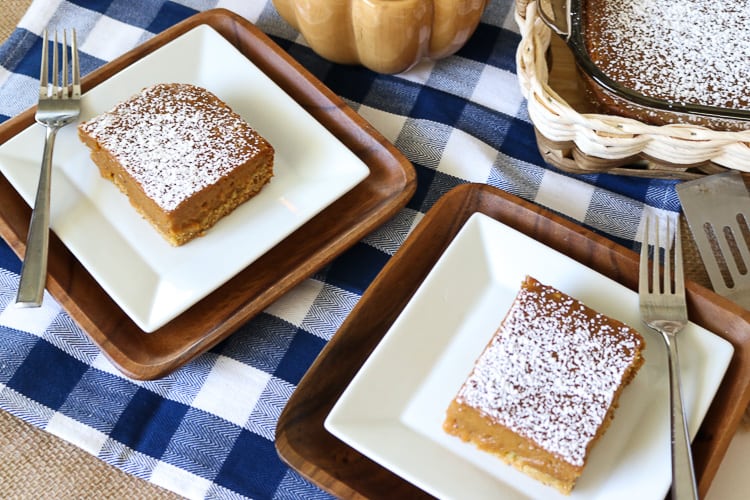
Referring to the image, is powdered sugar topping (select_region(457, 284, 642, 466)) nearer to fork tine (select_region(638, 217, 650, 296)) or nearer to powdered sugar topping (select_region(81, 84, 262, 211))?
fork tine (select_region(638, 217, 650, 296))

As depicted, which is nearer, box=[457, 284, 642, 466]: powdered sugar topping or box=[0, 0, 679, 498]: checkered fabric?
box=[457, 284, 642, 466]: powdered sugar topping

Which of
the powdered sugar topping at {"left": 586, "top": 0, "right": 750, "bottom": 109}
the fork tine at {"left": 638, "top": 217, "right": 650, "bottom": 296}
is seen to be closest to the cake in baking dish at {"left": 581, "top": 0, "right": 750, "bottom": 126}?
the powdered sugar topping at {"left": 586, "top": 0, "right": 750, "bottom": 109}

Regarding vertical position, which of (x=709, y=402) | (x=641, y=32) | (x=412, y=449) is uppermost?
(x=641, y=32)

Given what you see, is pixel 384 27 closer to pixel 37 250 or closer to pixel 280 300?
pixel 280 300

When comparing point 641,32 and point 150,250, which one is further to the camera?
point 641,32

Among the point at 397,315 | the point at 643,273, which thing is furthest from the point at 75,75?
the point at 643,273

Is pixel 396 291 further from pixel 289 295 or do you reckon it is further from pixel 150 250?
pixel 150 250

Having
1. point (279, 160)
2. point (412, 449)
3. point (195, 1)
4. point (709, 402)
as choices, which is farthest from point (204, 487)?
point (195, 1)
